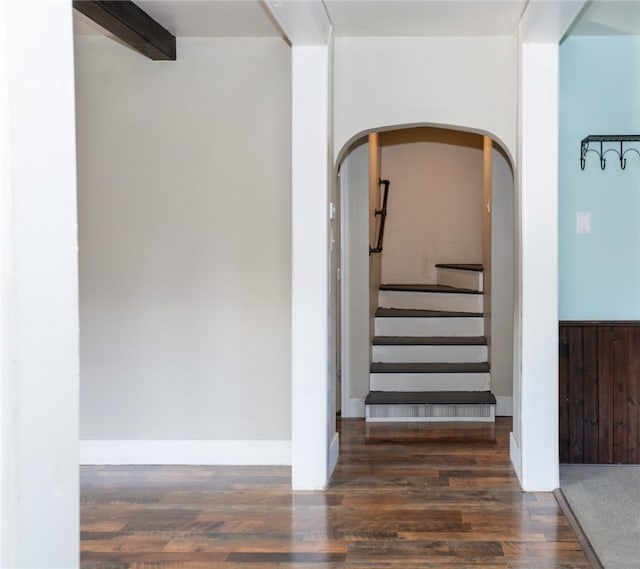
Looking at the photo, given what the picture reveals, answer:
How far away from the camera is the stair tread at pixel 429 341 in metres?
5.97

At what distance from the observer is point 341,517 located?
3408mm

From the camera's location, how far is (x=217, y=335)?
14.4ft

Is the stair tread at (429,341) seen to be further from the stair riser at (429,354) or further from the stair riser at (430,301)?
the stair riser at (430,301)

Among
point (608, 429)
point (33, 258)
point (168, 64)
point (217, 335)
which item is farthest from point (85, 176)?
point (33, 258)

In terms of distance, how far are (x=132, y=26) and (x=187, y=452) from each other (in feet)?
7.52

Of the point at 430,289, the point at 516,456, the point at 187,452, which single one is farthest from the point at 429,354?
the point at 187,452

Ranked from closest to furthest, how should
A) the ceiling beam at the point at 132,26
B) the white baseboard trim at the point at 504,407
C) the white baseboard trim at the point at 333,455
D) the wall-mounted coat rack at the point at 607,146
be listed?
the ceiling beam at the point at 132,26, the white baseboard trim at the point at 333,455, the wall-mounted coat rack at the point at 607,146, the white baseboard trim at the point at 504,407

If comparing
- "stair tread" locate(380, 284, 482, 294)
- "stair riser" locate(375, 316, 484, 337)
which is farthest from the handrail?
"stair riser" locate(375, 316, 484, 337)

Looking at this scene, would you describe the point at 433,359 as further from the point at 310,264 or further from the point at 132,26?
the point at 132,26

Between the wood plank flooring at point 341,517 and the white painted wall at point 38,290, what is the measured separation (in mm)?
1996

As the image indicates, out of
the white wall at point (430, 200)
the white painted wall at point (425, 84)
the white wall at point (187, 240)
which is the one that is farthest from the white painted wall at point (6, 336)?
the white wall at point (430, 200)

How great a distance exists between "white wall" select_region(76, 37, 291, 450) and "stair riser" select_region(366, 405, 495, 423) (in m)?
1.16

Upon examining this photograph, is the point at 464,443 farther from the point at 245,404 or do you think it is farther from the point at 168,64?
the point at 168,64

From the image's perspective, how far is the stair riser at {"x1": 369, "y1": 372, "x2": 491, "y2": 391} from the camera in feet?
18.6
